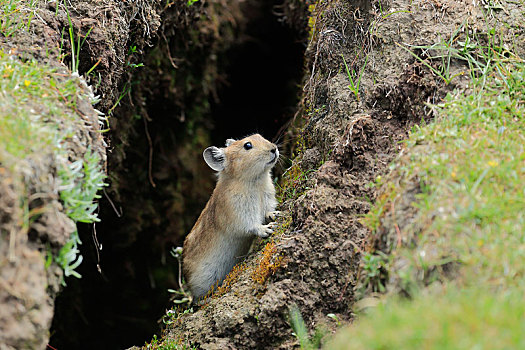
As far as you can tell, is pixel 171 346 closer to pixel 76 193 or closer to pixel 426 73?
pixel 76 193

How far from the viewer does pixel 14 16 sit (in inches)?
221

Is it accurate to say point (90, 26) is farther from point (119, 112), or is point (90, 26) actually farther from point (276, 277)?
point (276, 277)

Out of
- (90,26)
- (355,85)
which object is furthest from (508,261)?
(90,26)

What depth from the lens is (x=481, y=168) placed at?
405 centimetres

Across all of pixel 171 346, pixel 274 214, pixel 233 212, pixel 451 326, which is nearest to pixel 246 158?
pixel 233 212

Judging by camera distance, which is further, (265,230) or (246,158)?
(246,158)

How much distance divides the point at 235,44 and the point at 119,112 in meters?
3.47

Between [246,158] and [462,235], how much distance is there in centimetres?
362

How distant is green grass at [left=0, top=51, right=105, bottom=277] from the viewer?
154 inches

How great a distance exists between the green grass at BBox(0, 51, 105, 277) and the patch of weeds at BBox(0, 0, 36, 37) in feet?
1.74

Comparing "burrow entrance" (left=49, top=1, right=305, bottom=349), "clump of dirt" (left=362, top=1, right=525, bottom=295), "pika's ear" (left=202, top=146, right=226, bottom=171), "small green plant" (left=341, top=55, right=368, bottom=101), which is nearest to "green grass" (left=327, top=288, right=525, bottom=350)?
"clump of dirt" (left=362, top=1, right=525, bottom=295)

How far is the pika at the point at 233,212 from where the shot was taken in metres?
6.74

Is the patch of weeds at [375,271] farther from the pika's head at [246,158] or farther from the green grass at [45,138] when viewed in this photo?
the pika's head at [246,158]

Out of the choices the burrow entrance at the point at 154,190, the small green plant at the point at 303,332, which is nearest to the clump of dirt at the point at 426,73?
the small green plant at the point at 303,332
